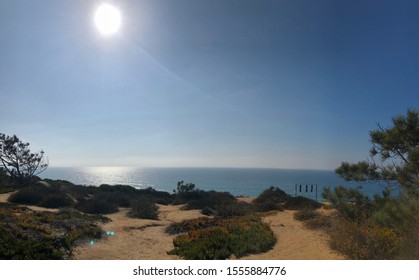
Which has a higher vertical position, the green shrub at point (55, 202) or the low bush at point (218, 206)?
the green shrub at point (55, 202)

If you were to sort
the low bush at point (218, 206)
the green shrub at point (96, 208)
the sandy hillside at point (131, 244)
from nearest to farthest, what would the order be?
1. the sandy hillside at point (131, 244)
2. the green shrub at point (96, 208)
3. the low bush at point (218, 206)

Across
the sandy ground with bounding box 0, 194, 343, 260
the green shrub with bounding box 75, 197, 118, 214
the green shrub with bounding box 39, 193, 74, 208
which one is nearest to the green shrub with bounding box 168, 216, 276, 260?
the sandy ground with bounding box 0, 194, 343, 260

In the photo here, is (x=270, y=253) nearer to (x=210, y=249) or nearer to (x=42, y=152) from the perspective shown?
(x=210, y=249)

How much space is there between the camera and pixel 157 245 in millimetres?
12117

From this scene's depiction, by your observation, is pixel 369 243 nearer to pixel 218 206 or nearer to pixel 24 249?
pixel 24 249

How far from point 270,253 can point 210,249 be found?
85.6 inches

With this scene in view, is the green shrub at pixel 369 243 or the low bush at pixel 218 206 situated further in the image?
the low bush at pixel 218 206

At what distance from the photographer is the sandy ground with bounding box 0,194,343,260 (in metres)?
9.66

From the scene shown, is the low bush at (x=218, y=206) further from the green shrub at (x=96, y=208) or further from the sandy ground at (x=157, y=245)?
the green shrub at (x=96, y=208)

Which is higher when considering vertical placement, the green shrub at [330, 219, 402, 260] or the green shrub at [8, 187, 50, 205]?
the green shrub at [330, 219, 402, 260]

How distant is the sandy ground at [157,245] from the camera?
31.7 ft

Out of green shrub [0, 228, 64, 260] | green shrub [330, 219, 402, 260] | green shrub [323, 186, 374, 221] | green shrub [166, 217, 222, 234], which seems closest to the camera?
green shrub [330, 219, 402, 260]

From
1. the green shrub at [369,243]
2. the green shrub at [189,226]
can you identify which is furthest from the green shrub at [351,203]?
the green shrub at [189,226]

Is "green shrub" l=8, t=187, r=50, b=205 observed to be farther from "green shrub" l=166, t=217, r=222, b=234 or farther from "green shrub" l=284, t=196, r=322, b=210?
"green shrub" l=284, t=196, r=322, b=210
